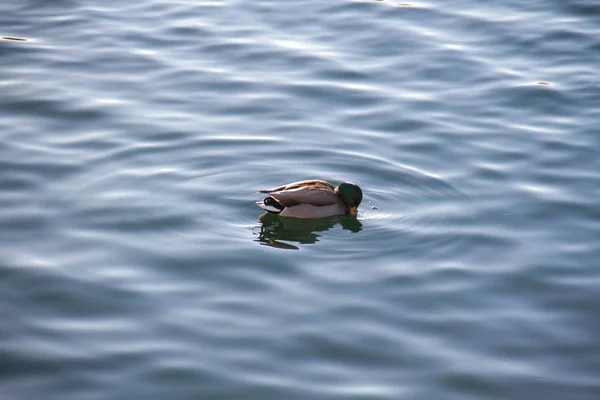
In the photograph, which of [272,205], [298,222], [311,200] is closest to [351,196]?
[311,200]

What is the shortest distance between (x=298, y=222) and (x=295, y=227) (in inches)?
3.7

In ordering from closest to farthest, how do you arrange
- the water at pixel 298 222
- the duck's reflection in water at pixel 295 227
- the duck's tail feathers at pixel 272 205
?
the water at pixel 298 222 → the duck's reflection in water at pixel 295 227 → the duck's tail feathers at pixel 272 205

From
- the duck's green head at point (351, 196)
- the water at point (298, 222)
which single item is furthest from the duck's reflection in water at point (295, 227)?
the duck's green head at point (351, 196)

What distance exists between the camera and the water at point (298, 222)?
8078 millimetres

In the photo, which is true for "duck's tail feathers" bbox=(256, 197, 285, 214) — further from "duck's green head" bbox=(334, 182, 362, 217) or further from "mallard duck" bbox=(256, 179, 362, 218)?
"duck's green head" bbox=(334, 182, 362, 217)

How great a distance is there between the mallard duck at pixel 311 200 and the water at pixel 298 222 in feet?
0.64

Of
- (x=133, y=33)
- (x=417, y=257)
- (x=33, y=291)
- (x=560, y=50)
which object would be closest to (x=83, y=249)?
(x=33, y=291)

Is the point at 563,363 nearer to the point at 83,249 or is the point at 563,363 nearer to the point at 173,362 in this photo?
the point at 173,362

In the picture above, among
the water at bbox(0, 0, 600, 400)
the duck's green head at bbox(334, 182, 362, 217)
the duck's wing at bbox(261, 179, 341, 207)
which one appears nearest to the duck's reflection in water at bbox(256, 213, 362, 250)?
the water at bbox(0, 0, 600, 400)

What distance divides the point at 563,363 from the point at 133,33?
11.2 m

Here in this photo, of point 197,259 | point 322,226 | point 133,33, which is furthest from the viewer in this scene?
point 133,33

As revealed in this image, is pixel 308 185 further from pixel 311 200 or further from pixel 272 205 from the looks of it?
pixel 272 205

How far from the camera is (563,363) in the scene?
26.7 feet

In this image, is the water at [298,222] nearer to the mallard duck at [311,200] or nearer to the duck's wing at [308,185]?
the mallard duck at [311,200]
